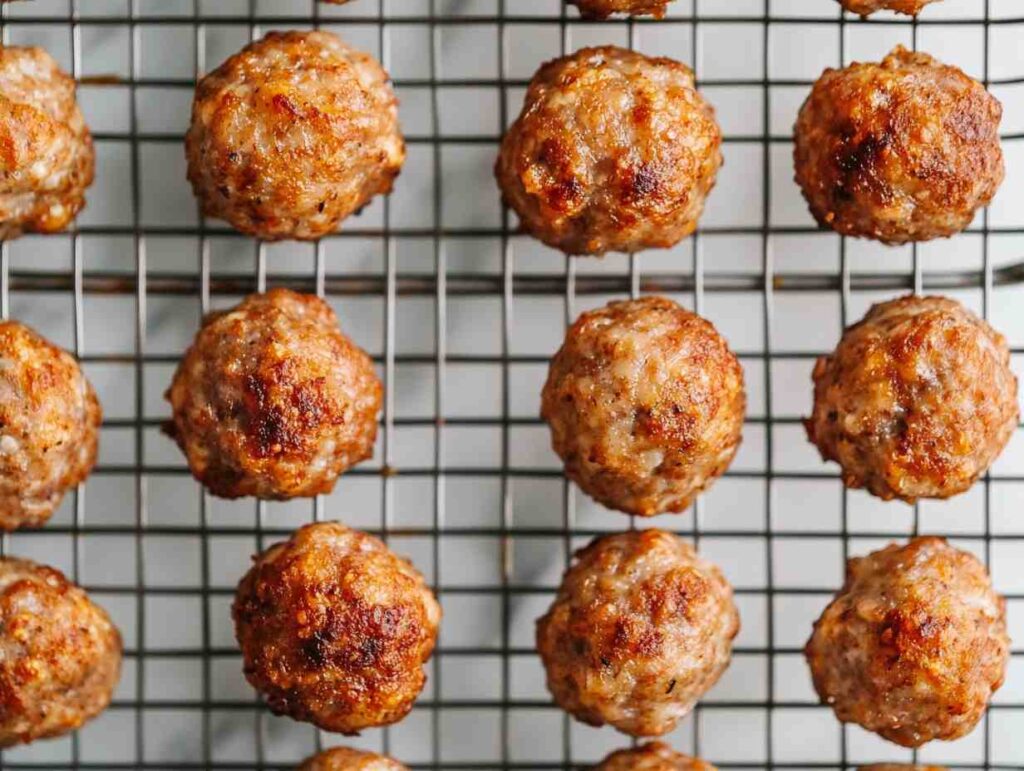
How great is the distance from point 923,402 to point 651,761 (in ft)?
2.24

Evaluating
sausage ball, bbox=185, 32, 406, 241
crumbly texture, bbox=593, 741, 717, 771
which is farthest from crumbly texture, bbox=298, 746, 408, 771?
sausage ball, bbox=185, 32, 406, 241

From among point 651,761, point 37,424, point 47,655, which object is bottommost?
point 651,761

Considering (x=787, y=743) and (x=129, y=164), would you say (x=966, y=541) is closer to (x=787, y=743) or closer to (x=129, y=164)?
(x=787, y=743)

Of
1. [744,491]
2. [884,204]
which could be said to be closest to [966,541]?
[744,491]

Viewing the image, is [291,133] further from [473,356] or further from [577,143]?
[473,356]

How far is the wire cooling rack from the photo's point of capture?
6.91 ft

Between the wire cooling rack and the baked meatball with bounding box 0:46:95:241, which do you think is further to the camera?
the wire cooling rack

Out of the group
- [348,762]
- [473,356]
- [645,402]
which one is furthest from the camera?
[473,356]

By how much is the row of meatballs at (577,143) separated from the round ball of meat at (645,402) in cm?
15

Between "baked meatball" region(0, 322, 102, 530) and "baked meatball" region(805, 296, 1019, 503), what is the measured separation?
1148 mm

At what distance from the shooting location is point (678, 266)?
2.19 meters

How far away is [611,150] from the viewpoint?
1787mm

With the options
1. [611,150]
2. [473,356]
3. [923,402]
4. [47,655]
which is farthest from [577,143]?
[47,655]

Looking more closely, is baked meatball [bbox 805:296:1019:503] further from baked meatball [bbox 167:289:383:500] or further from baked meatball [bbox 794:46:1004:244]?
baked meatball [bbox 167:289:383:500]
